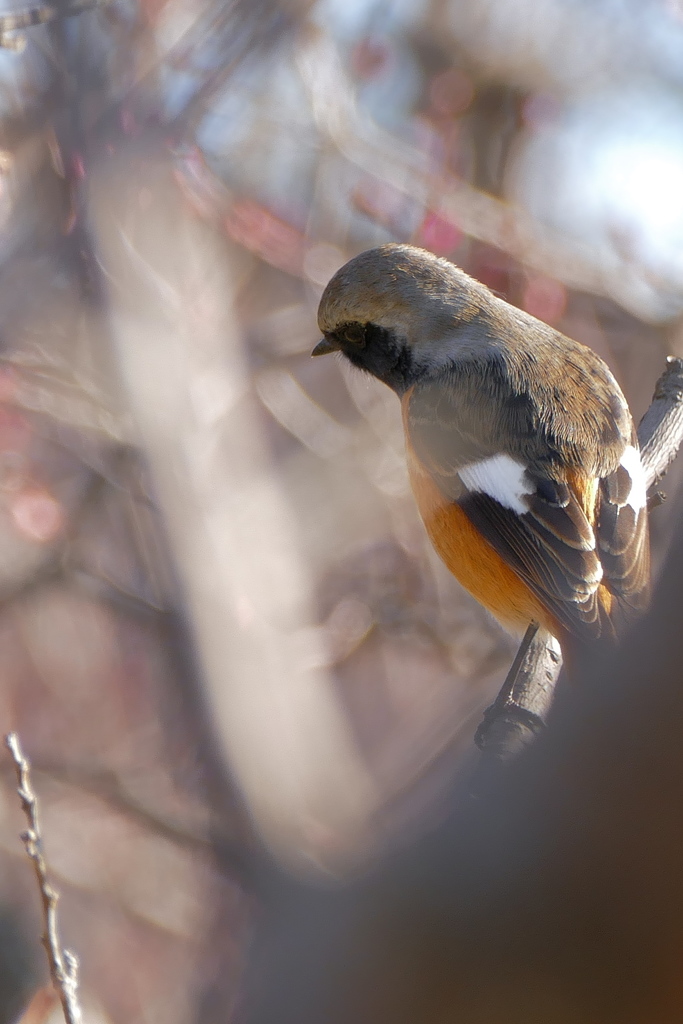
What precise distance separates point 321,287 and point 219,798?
240cm

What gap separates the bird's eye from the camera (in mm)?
3330

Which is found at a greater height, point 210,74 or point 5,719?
point 210,74

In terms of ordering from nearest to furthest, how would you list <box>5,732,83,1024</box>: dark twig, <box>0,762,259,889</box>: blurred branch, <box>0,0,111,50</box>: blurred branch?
<box>5,732,83,1024</box>: dark twig → <box>0,0,111,50</box>: blurred branch → <box>0,762,259,889</box>: blurred branch

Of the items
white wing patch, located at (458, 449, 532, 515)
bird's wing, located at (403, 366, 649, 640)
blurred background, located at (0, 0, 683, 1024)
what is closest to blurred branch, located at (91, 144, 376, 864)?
blurred background, located at (0, 0, 683, 1024)

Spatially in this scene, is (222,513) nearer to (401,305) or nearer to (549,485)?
(401,305)

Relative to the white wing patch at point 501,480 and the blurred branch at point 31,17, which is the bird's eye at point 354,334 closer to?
the white wing patch at point 501,480

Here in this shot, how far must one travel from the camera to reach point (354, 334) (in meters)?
3.36

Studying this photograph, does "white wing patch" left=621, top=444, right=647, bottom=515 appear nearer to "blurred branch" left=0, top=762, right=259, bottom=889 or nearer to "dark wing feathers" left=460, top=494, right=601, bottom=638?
"dark wing feathers" left=460, top=494, right=601, bottom=638

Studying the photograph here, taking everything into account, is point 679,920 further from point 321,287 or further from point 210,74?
point 321,287

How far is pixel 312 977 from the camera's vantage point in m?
0.86

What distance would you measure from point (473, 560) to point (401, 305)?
37.9 inches

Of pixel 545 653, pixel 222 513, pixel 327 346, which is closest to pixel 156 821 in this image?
pixel 222 513

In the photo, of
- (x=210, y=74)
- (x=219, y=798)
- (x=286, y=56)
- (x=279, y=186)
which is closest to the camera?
(x=210, y=74)

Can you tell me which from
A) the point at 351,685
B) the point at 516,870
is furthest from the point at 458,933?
the point at 351,685
